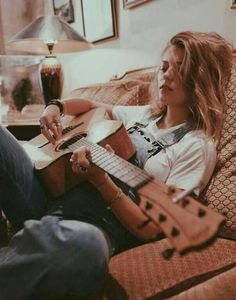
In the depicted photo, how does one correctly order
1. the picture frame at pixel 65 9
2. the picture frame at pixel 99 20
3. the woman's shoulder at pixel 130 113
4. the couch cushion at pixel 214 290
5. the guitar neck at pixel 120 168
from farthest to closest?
the picture frame at pixel 65 9 → the picture frame at pixel 99 20 → the woman's shoulder at pixel 130 113 → the couch cushion at pixel 214 290 → the guitar neck at pixel 120 168

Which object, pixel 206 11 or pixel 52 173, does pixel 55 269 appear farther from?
pixel 206 11

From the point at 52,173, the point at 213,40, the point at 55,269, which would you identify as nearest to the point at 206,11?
the point at 213,40

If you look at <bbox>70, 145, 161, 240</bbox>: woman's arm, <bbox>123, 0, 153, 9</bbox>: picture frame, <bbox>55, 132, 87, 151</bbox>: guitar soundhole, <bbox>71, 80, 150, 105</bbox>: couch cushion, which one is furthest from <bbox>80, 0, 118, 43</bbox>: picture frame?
<bbox>70, 145, 161, 240</bbox>: woman's arm

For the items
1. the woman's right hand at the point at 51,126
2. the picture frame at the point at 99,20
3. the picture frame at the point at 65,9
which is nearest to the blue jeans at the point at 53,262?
the woman's right hand at the point at 51,126

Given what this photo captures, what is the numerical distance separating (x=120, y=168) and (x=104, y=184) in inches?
7.6

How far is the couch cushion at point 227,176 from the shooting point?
102 centimetres

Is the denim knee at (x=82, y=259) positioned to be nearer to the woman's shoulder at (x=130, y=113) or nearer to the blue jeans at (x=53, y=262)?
the blue jeans at (x=53, y=262)

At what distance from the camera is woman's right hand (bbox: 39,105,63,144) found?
1.34 metres

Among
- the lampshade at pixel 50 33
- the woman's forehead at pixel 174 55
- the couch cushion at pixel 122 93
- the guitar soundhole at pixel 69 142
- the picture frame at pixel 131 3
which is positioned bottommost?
the guitar soundhole at pixel 69 142

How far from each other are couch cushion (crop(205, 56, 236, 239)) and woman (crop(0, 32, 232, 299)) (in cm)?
3

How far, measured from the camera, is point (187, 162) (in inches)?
42.5

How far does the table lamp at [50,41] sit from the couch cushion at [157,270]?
60.0 inches

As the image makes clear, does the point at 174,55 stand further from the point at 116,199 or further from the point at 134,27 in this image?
the point at 134,27

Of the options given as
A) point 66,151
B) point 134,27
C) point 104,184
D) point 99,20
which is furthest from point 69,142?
point 99,20
